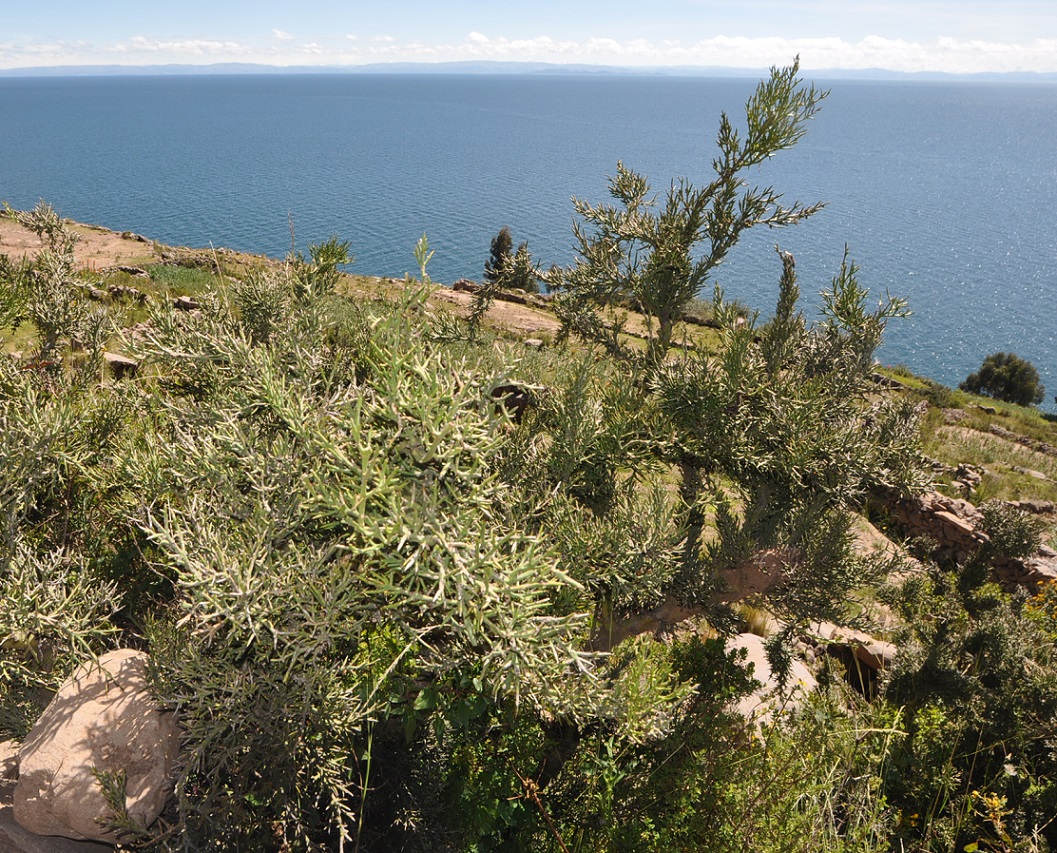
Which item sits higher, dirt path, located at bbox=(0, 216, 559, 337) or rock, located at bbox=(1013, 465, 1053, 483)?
dirt path, located at bbox=(0, 216, 559, 337)

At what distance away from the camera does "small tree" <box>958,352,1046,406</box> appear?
49.8 metres

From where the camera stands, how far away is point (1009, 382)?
5000 cm

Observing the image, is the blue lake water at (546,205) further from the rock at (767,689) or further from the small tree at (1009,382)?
the rock at (767,689)

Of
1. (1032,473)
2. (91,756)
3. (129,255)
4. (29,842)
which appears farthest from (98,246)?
(1032,473)

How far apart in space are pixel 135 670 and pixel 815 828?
5673 mm

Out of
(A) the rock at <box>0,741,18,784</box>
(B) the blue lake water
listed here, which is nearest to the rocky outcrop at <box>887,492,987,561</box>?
(A) the rock at <box>0,741,18,784</box>

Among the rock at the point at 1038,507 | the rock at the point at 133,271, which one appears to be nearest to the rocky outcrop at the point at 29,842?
the rock at the point at 1038,507

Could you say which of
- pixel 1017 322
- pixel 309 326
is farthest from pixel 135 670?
pixel 1017 322

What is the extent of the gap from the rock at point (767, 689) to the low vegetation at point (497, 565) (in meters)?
0.34

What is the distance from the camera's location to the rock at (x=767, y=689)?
7.08 meters

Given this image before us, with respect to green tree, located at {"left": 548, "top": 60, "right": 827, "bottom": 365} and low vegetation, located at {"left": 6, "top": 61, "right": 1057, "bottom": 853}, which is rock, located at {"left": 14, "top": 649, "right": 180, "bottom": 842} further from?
green tree, located at {"left": 548, "top": 60, "right": 827, "bottom": 365}

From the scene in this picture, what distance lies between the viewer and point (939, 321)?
74000 millimetres

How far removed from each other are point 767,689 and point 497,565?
19.7 ft

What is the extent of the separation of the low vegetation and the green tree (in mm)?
37
